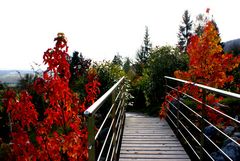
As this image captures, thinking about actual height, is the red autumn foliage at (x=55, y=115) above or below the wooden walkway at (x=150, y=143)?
above

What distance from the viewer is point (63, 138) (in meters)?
4.85

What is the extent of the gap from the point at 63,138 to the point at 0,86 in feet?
38.4

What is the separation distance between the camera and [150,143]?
5996 mm

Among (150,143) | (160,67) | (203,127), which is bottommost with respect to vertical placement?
(150,143)

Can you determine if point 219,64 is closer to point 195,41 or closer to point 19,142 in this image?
point 195,41

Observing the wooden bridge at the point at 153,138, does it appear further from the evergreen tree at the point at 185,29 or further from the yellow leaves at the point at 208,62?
the evergreen tree at the point at 185,29

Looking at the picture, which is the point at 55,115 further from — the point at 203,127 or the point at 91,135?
the point at 91,135

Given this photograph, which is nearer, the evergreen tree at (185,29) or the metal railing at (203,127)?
the metal railing at (203,127)

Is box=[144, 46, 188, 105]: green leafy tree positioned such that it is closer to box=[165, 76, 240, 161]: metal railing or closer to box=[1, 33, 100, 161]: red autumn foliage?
box=[165, 76, 240, 161]: metal railing

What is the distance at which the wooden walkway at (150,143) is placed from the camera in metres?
5.19

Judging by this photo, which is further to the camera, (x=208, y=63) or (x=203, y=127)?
(x=208, y=63)

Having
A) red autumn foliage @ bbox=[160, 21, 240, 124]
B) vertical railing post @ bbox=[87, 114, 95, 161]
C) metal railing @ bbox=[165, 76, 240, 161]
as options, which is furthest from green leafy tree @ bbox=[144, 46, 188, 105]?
vertical railing post @ bbox=[87, 114, 95, 161]

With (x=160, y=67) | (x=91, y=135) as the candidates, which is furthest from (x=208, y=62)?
(x=91, y=135)

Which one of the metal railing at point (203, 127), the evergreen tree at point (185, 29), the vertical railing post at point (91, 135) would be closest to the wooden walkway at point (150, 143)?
the metal railing at point (203, 127)
